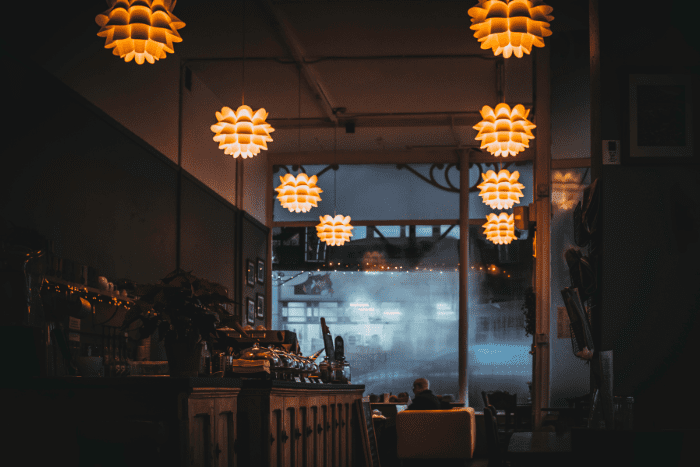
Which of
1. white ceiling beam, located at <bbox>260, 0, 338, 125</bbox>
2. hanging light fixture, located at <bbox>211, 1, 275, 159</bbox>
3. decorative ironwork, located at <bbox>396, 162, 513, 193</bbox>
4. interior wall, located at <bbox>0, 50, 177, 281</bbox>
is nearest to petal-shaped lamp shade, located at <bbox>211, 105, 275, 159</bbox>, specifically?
hanging light fixture, located at <bbox>211, 1, 275, 159</bbox>

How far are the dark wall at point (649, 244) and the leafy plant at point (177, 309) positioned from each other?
6.09ft

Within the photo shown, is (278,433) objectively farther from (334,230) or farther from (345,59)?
(334,230)

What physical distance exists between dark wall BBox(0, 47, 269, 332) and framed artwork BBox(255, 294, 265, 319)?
8.71ft

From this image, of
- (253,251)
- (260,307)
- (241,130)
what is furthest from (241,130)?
(260,307)

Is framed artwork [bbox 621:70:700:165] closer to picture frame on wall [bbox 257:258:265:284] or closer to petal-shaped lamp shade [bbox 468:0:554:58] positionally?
petal-shaped lamp shade [bbox 468:0:554:58]

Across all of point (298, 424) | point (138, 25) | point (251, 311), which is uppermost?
point (138, 25)

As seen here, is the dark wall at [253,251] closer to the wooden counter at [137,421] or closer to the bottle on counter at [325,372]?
the bottle on counter at [325,372]

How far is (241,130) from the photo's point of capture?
6910 millimetres

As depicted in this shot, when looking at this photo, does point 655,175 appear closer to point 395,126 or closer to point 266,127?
point 266,127

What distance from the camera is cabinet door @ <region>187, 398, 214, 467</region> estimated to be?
8.63 feet

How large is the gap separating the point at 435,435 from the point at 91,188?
465 centimetres

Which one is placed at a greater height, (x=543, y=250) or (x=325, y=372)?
(x=543, y=250)

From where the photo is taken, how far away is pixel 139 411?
99.3 inches

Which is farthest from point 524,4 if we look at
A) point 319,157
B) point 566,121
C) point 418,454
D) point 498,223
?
point 319,157
